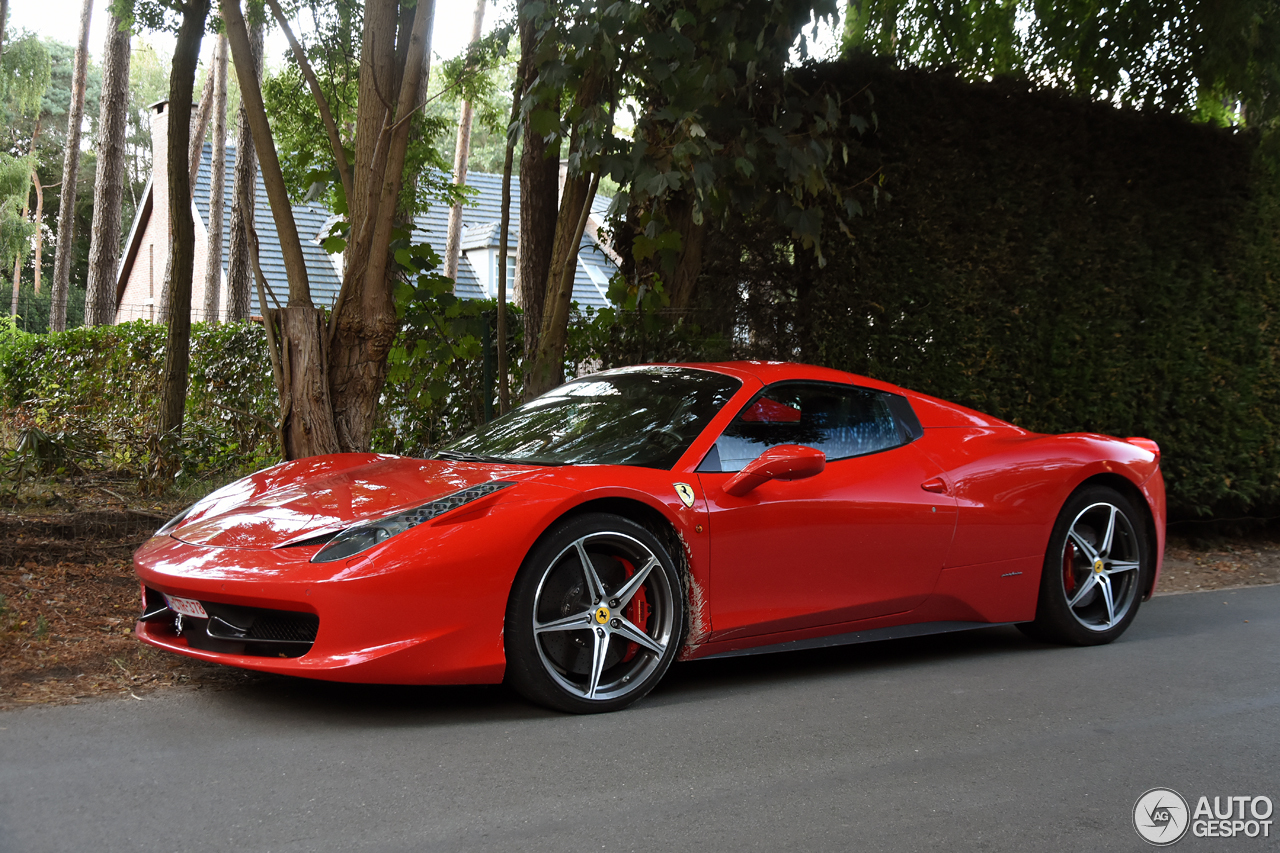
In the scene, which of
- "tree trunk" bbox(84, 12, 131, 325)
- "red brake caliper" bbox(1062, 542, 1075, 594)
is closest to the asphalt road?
"red brake caliper" bbox(1062, 542, 1075, 594)

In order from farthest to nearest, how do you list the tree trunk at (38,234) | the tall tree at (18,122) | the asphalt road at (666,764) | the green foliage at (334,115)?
the tree trunk at (38,234)
the tall tree at (18,122)
the green foliage at (334,115)
the asphalt road at (666,764)

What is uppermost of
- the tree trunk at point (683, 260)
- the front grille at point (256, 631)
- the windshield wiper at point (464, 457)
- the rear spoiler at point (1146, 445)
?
the tree trunk at point (683, 260)

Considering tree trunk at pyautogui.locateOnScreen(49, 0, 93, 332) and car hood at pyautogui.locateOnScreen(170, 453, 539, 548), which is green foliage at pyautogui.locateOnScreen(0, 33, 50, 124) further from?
car hood at pyautogui.locateOnScreen(170, 453, 539, 548)

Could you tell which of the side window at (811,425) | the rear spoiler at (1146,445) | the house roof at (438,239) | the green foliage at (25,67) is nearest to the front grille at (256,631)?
the side window at (811,425)

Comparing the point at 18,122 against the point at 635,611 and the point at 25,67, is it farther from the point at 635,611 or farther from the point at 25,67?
the point at 635,611

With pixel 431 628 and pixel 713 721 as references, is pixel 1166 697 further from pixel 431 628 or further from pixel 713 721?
pixel 431 628

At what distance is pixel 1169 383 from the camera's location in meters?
8.91

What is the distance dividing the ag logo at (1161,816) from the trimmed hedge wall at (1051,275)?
4604mm

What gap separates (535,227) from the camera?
9062 millimetres

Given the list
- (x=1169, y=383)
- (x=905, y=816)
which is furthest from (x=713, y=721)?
(x=1169, y=383)

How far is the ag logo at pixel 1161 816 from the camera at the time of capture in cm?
317

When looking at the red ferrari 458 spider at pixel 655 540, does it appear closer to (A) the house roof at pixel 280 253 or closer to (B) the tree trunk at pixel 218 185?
(A) the house roof at pixel 280 253

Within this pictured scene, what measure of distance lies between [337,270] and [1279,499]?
19729mm

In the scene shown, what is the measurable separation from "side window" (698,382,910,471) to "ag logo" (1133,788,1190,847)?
196cm
